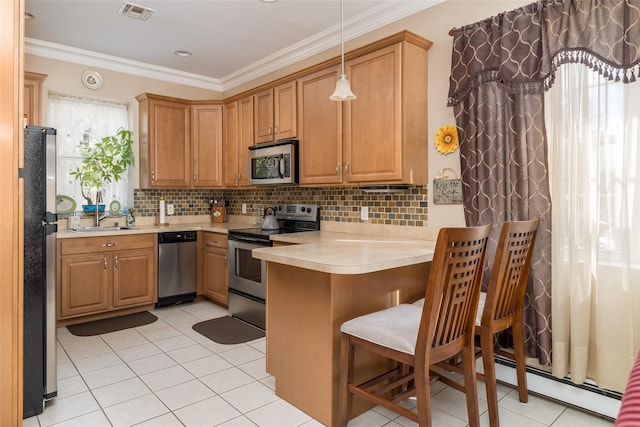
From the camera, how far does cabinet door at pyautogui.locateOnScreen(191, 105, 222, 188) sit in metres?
4.63

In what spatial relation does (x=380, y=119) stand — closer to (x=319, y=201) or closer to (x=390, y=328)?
(x=319, y=201)

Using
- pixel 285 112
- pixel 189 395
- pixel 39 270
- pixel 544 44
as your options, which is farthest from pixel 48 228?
pixel 544 44

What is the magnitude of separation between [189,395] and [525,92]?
8.74 feet

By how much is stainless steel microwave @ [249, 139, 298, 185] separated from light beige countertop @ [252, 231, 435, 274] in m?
1.10

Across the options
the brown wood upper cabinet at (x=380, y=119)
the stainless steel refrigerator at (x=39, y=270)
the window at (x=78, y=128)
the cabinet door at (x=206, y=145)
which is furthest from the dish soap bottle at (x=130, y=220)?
the brown wood upper cabinet at (x=380, y=119)

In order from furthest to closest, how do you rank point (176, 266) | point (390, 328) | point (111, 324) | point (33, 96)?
point (176, 266)
point (111, 324)
point (33, 96)
point (390, 328)

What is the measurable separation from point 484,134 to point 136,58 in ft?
12.2

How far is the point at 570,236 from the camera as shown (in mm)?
2182

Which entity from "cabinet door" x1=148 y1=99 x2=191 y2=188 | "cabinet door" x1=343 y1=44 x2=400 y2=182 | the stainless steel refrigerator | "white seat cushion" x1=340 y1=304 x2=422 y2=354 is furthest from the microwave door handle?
"white seat cushion" x1=340 y1=304 x2=422 y2=354

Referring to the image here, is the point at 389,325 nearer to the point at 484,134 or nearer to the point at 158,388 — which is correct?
the point at 484,134

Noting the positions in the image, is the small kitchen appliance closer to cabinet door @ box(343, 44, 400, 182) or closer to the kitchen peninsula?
cabinet door @ box(343, 44, 400, 182)

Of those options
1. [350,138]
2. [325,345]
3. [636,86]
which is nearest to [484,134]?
[636,86]

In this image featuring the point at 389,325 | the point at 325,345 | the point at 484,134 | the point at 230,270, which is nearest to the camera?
the point at 389,325

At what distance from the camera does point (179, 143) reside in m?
4.59
